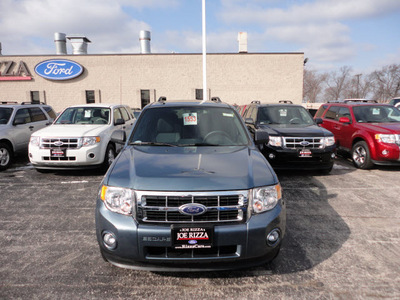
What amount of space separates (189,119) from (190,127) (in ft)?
0.48

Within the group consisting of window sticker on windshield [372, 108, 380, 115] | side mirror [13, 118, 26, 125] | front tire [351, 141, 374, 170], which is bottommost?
front tire [351, 141, 374, 170]

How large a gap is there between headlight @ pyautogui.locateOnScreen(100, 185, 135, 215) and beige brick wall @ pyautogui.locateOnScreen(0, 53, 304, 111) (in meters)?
22.3

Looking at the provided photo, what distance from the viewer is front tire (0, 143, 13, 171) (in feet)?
24.8

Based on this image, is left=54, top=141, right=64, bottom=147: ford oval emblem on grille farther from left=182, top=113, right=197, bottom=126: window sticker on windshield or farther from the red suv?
the red suv

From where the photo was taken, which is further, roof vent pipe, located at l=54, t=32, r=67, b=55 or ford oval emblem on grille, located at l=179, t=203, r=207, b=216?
roof vent pipe, located at l=54, t=32, r=67, b=55

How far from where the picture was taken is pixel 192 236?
2441 mm

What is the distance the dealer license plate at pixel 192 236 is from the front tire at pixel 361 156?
6.44 metres

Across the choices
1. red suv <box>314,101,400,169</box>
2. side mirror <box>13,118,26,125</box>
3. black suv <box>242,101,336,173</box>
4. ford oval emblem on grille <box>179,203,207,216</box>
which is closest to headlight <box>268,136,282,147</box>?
black suv <box>242,101,336,173</box>

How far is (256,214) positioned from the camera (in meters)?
2.58

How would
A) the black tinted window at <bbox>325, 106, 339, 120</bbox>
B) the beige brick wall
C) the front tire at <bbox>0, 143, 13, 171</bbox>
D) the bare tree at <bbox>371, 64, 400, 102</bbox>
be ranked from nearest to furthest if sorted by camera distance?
the front tire at <bbox>0, 143, 13, 171</bbox> < the black tinted window at <bbox>325, 106, 339, 120</bbox> < the beige brick wall < the bare tree at <bbox>371, 64, 400, 102</bbox>

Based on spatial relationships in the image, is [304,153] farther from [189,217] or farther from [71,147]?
[71,147]

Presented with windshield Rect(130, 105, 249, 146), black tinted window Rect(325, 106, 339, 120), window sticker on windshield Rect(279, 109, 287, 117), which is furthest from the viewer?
black tinted window Rect(325, 106, 339, 120)

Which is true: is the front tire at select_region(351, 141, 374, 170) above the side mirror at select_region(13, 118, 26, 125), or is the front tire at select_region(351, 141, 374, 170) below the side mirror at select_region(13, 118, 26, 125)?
below

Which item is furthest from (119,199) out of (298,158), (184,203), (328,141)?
(328,141)
